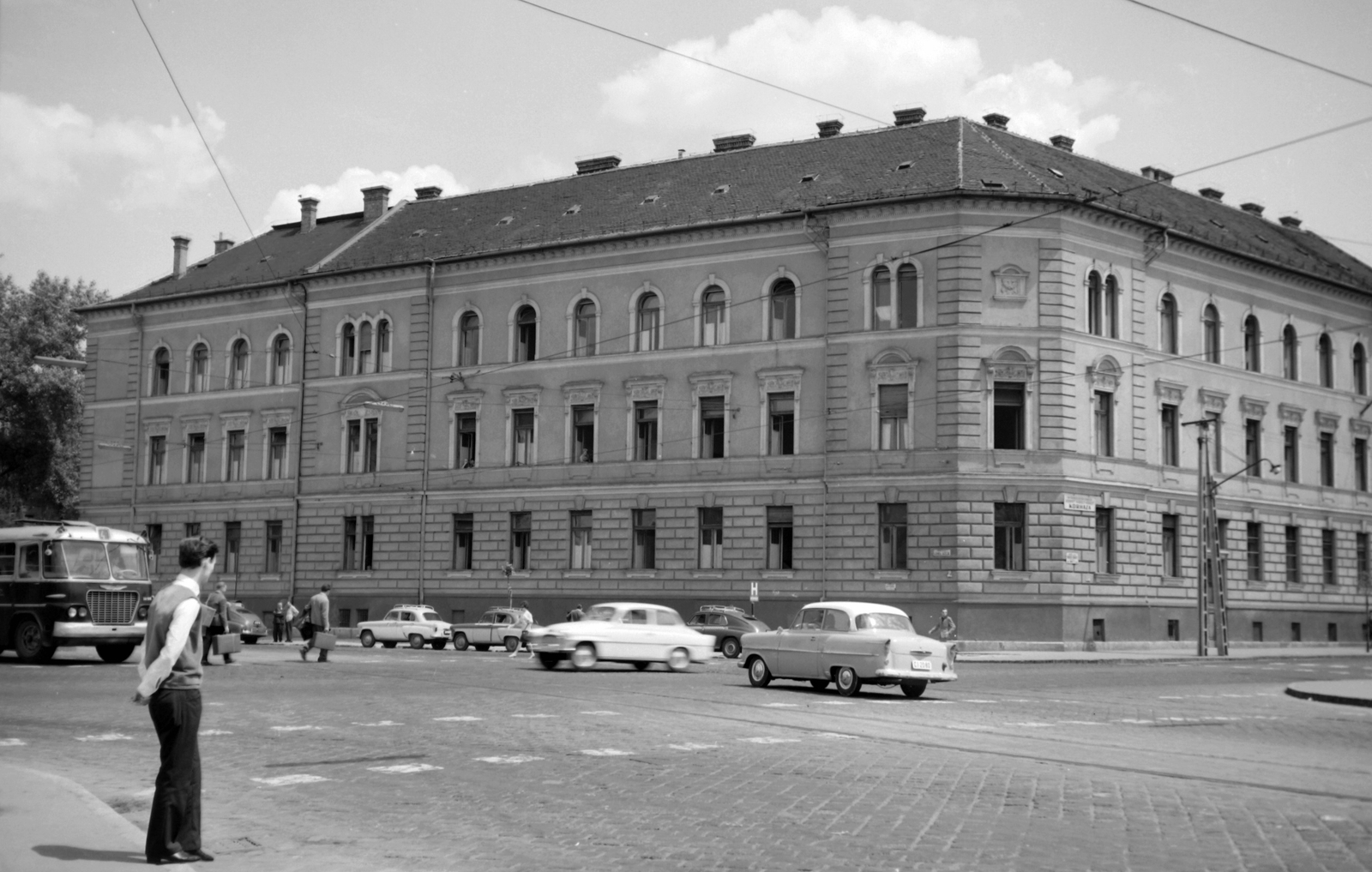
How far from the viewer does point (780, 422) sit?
4925 centimetres

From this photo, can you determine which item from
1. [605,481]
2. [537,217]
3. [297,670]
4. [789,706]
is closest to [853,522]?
[605,481]

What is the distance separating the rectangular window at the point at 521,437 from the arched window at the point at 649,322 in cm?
515

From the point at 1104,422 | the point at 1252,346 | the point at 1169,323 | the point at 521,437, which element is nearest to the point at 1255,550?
the point at 1252,346

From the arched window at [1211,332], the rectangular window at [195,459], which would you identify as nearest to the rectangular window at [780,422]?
the arched window at [1211,332]

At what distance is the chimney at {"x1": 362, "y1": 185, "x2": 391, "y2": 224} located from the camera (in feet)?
210

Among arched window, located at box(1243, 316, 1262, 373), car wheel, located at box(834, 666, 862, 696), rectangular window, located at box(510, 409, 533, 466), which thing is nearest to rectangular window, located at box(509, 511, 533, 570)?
rectangular window, located at box(510, 409, 533, 466)

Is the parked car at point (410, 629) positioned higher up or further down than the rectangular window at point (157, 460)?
further down

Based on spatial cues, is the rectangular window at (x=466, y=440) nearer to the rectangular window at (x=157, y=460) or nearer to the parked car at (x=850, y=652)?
the rectangular window at (x=157, y=460)

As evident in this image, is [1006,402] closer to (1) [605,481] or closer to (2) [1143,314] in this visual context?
(2) [1143,314]

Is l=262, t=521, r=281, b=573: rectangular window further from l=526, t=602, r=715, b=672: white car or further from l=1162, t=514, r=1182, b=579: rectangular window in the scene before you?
l=1162, t=514, r=1182, b=579: rectangular window

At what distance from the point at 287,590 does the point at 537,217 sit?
683 inches

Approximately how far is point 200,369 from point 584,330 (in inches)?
749

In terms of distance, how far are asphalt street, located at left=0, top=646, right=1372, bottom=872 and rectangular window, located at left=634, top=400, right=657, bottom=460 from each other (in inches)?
1042

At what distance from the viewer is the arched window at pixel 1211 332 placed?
2076 inches
